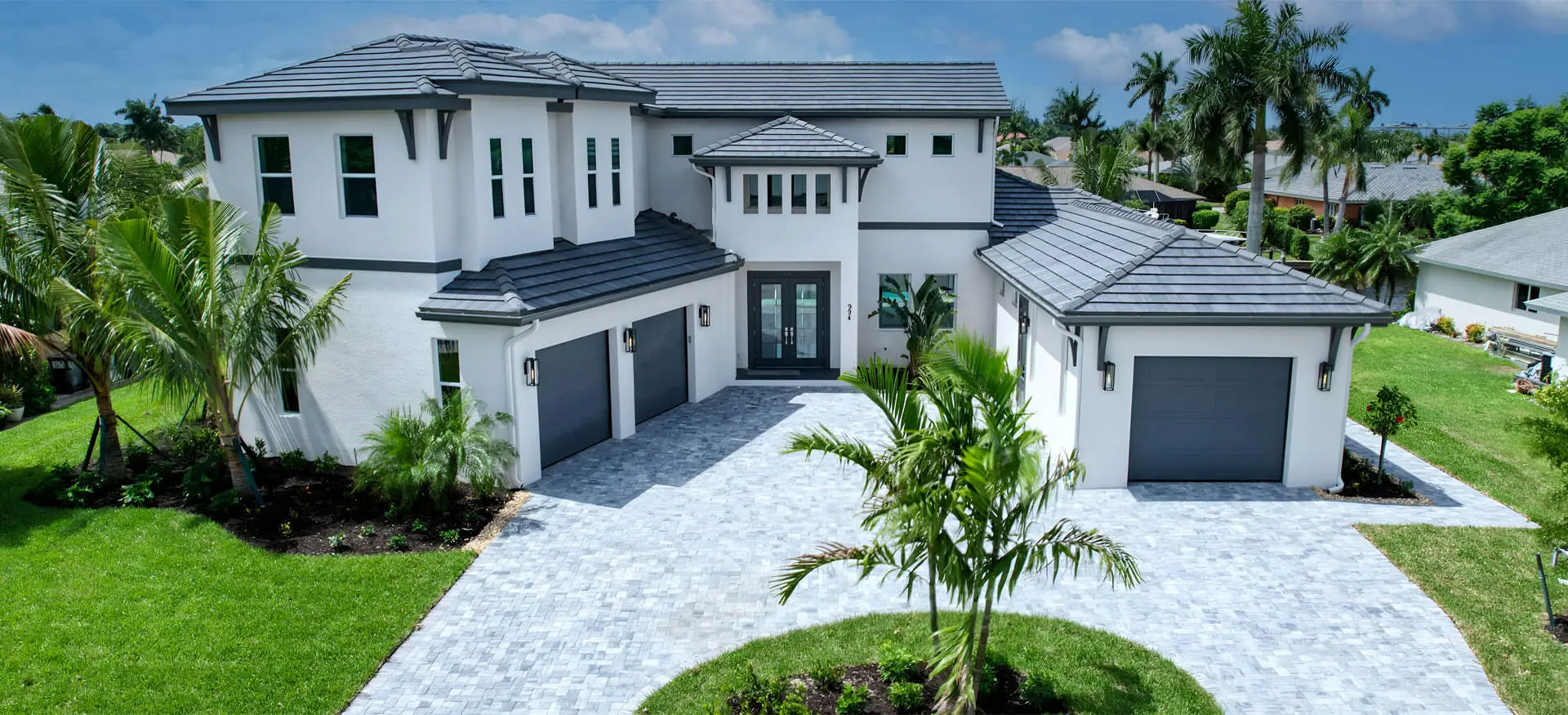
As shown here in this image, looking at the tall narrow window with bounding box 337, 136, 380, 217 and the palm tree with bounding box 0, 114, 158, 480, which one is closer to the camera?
the palm tree with bounding box 0, 114, 158, 480

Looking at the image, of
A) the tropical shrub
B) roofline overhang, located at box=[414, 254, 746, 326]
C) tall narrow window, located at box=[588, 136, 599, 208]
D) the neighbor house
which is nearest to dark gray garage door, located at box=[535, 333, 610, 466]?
roofline overhang, located at box=[414, 254, 746, 326]

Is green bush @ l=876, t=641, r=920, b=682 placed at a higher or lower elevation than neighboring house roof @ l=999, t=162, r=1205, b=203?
lower

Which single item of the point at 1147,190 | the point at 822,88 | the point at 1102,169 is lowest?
the point at 1147,190

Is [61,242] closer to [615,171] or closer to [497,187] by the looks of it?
[497,187]

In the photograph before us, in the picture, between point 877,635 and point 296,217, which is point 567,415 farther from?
point 877,635

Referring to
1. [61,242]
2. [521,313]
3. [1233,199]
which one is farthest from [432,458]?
[1233,199]

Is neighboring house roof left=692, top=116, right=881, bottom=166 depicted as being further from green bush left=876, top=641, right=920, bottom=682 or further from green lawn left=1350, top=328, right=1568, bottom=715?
green bush left=876, top=641, right=920, bottom=682

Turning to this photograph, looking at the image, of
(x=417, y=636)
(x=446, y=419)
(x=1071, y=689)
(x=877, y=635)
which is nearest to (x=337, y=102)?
(x=446, y=419)
